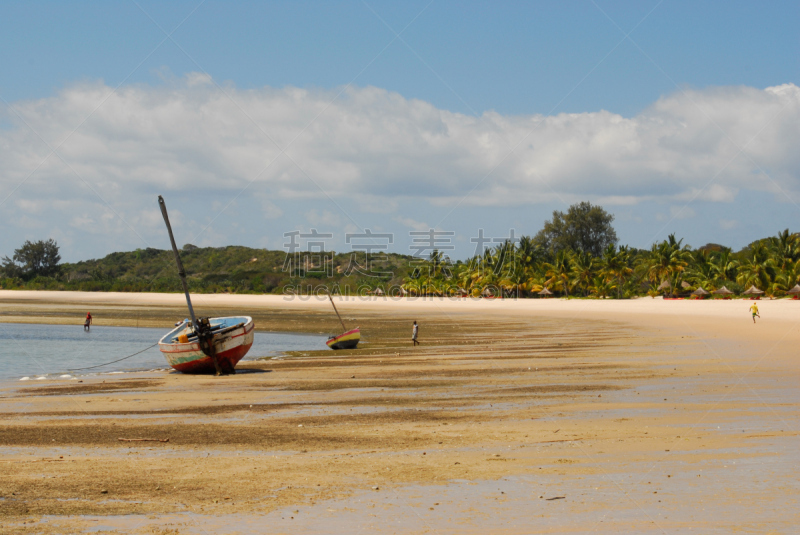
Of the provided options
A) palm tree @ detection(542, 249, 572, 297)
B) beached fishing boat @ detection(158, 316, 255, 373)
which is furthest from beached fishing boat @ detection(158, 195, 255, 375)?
palm tree @ detection(542, 249, 572, 297)

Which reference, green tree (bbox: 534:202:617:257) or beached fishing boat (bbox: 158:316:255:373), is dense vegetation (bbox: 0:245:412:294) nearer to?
green tree (bbox: 534:202:617:257)

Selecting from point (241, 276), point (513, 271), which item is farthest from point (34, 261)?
point (513, 271)

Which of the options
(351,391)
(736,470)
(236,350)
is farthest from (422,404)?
(236,350)

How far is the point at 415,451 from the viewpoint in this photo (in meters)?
10.9

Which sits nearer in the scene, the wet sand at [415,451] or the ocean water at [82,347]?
the wet sand at [415,451]

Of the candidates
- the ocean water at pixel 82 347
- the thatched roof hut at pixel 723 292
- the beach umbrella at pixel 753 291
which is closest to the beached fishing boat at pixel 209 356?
the ocean water at pixel 82 347

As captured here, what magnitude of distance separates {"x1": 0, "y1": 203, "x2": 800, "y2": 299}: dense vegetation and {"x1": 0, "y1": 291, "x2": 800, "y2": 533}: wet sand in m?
66.6

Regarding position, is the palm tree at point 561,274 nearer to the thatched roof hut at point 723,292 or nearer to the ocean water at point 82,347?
the thatched roof hut at point 723,292

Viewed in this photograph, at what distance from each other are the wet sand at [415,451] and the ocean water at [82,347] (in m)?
4.43

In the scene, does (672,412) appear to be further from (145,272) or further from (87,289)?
(145,272)

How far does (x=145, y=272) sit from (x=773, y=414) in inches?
7737

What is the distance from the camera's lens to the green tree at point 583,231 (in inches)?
5261

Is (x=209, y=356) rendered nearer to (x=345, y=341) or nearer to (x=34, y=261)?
(x=345, y=341)

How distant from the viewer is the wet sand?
779 centimetres
